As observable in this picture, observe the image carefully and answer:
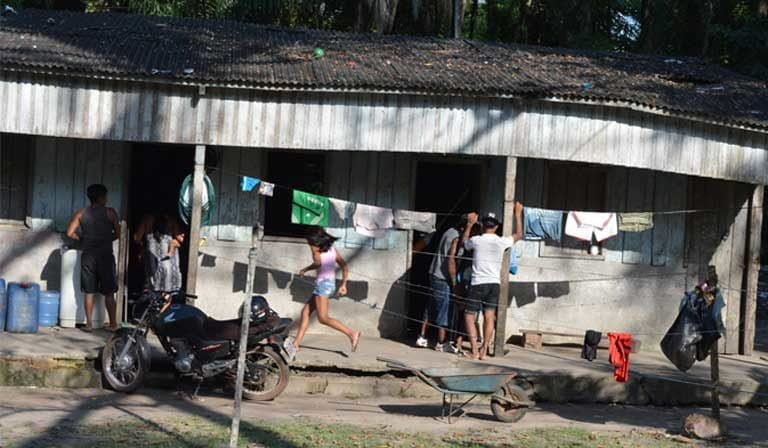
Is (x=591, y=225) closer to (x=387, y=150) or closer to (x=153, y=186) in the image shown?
(x=387, y=150)

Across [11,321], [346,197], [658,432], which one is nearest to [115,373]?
[11,321]

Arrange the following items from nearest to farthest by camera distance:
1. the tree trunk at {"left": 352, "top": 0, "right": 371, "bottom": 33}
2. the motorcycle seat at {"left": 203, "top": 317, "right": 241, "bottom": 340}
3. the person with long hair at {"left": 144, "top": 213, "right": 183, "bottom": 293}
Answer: the motorcycle seat at {"left": 203, "top": 317, "right": 241, "bottom": 340}, the person with long hair at {"left": 144, "top": 213, "right": 183, "bottom": 293}, the tree trunk at {"left": 352, "top": 0, "right": 371, "bottom": 33}

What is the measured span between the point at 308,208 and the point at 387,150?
1387mm

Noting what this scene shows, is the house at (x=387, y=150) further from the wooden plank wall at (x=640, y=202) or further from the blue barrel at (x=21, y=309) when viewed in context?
the blue barrel at (x=21, y=309)

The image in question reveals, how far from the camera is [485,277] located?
45.5ft

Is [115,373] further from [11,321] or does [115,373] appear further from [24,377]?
[11,321]

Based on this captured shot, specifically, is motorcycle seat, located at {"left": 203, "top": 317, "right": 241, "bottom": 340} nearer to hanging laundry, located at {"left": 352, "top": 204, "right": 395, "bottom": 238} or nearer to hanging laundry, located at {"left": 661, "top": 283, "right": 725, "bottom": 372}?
hanging laundry, located at {"left": 352, "top": 204, "right": 395, "bottom": 238}

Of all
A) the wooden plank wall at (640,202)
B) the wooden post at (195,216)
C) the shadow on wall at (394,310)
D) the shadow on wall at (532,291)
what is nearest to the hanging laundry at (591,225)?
the wooden plank wall at (640,202)

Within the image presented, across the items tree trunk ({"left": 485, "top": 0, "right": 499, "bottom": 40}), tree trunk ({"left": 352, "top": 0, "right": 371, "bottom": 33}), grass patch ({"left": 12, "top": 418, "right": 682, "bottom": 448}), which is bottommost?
grass patch ({"left": 12, "top": 418, "right": 682, "bottom": 448})

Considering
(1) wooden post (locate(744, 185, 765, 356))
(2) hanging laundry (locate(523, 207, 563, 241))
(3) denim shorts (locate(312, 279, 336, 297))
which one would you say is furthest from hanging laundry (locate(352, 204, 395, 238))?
(1) wooden post (locate(744, 185, 765, 356))

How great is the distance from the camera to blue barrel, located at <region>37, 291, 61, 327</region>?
1440cm

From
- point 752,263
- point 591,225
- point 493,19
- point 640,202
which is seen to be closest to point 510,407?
point 591,225

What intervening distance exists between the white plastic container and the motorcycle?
94.6 inches

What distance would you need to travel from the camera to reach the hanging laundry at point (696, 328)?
38.5 feet
